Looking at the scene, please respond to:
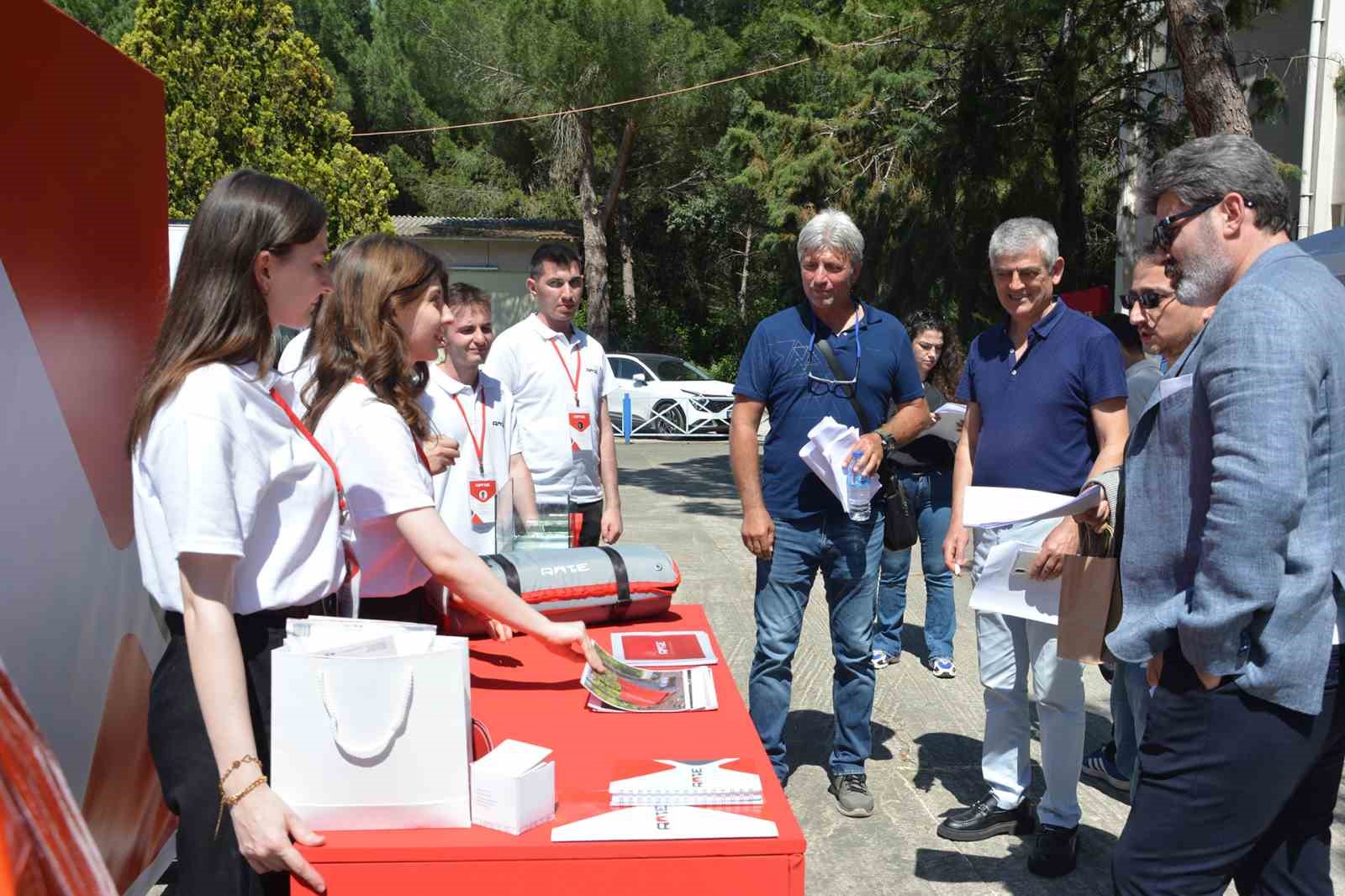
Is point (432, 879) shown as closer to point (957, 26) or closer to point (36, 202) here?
point (36, 202)

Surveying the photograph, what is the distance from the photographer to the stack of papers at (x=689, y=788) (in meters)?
2.07

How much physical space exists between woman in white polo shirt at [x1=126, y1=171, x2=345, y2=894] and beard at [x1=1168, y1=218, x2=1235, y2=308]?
171 centimetres

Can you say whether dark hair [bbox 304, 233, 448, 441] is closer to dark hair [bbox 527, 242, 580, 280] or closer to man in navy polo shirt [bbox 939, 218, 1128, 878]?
man in navy polo shirt [bbox 939, 218, 1128, 878]

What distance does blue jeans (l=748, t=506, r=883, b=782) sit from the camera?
4047 millimetres

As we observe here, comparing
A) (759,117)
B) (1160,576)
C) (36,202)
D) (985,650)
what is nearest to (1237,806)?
(1160,576)

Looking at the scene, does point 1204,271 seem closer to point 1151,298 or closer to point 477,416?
point 1151,298

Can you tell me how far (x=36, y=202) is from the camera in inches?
96.0

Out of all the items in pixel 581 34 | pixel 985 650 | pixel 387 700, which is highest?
pixel 581 34

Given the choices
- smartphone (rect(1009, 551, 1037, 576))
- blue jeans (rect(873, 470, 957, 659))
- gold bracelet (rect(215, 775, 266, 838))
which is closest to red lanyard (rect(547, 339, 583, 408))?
blue jeans (rect(873, 470, 957, 659))

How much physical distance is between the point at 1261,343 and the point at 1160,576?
0.52 metres

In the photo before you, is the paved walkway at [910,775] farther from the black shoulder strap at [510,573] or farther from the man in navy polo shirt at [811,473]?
the black shoulder strap at [510,573]

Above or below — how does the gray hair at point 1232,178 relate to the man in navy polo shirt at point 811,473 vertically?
above

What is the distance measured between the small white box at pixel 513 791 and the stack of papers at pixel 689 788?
146 mm

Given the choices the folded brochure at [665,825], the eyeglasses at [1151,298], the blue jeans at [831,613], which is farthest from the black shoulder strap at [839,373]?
the folded brochure at [665,825]
